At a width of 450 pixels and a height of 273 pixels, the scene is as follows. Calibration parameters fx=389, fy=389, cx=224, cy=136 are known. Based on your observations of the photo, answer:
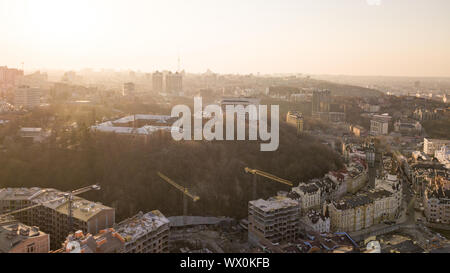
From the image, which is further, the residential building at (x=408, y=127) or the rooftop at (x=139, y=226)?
the residential building at (x=408, y=127)

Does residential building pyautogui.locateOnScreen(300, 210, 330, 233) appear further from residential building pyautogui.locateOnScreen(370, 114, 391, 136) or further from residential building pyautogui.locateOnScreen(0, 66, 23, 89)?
residential building pyautogui.locateOnScreen(0, 66, 23, 89)

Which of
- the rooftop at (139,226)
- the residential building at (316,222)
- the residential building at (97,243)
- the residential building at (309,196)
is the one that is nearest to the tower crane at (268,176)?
the residential building at (309,196)

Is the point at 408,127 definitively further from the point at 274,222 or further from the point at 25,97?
the point at 25,97

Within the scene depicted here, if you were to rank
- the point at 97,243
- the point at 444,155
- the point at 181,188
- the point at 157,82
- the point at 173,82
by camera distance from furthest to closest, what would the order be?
the point at 157,82, the point at 173,82, the point at 444,155, the point at 181,188, the point at 97,243

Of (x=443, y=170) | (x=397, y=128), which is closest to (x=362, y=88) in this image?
(x=397, y=128)

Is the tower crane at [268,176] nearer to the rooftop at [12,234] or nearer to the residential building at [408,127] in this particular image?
the rooftop at [12,234]

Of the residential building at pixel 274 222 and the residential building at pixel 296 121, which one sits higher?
the residential building at pixel 296 121

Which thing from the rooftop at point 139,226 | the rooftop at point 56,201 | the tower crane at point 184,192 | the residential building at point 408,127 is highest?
the residential building at point 408,127

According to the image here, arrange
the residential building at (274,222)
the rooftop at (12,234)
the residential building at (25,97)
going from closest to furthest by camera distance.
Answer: the rooftop at (12,234)
the residential building at (274,222)
the residential building at (25,97)

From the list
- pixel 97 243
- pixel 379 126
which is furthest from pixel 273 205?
pixel 379 126
